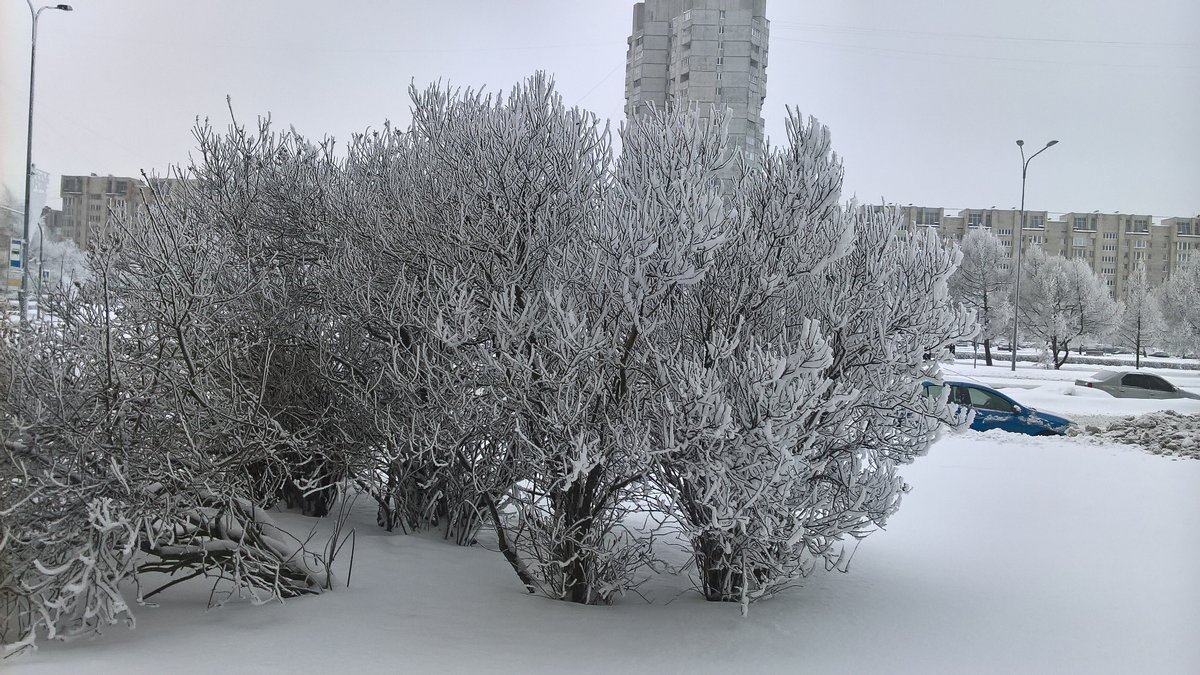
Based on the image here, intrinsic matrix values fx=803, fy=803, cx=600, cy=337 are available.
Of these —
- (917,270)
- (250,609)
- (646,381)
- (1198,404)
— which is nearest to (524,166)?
(646,381)

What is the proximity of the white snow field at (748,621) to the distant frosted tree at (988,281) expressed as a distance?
2106cm

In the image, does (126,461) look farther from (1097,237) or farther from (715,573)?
(1097,237)

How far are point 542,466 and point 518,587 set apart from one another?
1.25 m

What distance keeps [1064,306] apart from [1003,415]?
1488cm

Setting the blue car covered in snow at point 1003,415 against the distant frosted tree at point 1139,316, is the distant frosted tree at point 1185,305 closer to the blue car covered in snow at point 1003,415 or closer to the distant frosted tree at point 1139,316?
the distant frosted tree at point 1139,316

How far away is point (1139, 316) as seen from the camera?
704 inches

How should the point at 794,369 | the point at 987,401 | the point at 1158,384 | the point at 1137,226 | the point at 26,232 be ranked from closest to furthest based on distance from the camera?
1. the point at 794,369
2. the point at 26,232
3. the point at 987,401
4. the point at 1158,384
5. the point at 1137,226

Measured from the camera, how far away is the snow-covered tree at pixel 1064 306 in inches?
902

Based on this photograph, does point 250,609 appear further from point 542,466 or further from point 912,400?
point 912,400

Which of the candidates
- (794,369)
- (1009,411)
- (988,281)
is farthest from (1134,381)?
(988,281)

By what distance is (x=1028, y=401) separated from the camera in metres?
13.3

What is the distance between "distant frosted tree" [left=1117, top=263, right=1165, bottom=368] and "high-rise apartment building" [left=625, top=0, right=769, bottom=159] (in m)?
9.24

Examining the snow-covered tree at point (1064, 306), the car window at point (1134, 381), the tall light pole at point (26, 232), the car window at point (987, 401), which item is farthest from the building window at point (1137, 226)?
the tall light pole at point (26, 232)

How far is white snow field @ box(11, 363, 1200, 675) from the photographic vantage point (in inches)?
151
